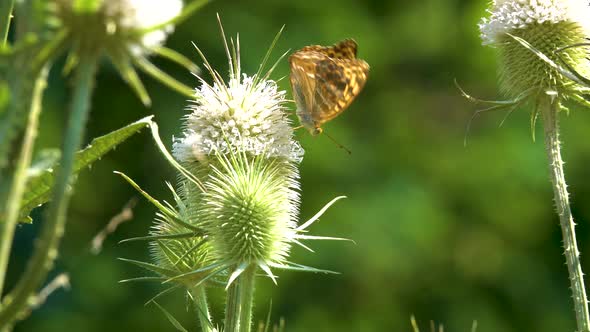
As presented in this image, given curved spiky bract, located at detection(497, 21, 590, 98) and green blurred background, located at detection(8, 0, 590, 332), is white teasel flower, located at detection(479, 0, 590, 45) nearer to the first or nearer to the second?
curved spiky bract, located at detection(497, 21, 590, 98)

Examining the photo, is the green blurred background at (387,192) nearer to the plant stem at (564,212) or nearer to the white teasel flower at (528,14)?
the white teasel flower at (528,14)

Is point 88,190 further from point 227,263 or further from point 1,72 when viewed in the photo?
point 1,72

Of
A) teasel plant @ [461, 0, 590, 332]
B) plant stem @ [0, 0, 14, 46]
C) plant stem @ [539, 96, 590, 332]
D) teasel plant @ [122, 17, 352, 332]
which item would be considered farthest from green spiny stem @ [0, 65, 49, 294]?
teasel plant @ [461, 0, 590, 332]

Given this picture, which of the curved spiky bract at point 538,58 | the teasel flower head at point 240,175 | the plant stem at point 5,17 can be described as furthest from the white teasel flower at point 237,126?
the plant stem at point 5,17

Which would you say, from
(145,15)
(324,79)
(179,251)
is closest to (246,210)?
(179,251)

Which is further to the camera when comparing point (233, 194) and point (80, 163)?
point (233, 194)

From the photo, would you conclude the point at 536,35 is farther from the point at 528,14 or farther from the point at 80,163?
the point at 80,163
